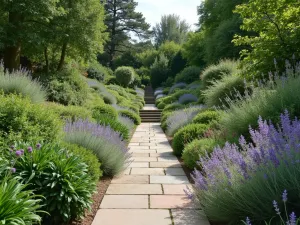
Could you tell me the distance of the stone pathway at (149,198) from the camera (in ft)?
10.5

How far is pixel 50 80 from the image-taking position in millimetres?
10234

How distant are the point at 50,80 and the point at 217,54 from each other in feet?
34.3

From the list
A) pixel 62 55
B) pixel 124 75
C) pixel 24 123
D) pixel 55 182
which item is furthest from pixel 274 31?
pixel 124 75

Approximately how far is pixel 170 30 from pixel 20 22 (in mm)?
46511

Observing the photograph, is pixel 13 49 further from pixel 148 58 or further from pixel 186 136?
pixel 148 58

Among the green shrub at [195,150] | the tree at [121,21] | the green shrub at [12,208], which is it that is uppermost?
the tree at [121,21]

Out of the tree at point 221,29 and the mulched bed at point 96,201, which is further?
the tree at point 221,29

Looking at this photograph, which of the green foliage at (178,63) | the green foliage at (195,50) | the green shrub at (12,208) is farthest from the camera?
the green foliage at (178,63)

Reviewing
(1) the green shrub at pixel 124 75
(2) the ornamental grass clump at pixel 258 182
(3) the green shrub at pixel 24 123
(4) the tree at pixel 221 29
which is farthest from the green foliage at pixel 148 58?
(2) the ornamental grass clump at pixel 258 182

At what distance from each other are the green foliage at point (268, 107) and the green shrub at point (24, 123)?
281cm

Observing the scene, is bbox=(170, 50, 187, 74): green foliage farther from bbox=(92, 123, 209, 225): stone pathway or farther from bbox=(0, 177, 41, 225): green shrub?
bbox=(0, 177, 41, 225): green shrub

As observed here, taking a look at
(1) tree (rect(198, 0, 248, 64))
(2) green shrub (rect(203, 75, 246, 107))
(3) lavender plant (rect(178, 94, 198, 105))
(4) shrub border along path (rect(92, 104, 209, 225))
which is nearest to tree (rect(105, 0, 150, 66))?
(1) tree (rect(198, 0, 248, 64))

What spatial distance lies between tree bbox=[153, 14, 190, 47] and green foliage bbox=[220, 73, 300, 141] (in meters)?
50.2

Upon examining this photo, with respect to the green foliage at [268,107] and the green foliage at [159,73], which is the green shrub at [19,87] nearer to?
the green foliage at [268,107]
